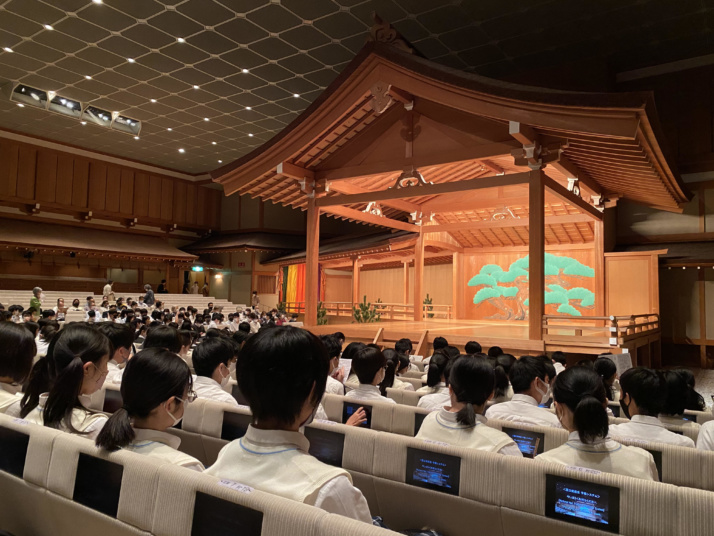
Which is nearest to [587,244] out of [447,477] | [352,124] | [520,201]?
[520,201]

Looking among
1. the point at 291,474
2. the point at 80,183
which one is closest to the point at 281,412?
the point at 291,474

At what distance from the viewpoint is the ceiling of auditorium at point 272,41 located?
9.82m

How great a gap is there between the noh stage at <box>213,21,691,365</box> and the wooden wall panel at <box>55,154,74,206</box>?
11559 millimetres

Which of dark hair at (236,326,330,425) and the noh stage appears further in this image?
the noh stage

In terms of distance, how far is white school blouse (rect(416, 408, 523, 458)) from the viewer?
88.4 inches

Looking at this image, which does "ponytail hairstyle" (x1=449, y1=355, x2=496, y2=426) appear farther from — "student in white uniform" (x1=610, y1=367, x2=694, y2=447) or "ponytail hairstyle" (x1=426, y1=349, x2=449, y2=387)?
"ponytail hairstyle" (x1=426, y1=349, x2=449, y2=387)

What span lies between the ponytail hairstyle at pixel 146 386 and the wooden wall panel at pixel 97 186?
66.9 feet

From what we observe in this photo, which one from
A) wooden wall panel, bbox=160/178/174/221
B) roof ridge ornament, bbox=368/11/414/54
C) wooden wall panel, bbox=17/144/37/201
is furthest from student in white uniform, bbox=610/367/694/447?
wooden wall panel, bbox=160/178/174/221

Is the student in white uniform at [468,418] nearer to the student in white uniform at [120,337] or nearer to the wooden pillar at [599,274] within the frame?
the student in white uniform at [120,337]

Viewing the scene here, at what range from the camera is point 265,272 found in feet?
72.2

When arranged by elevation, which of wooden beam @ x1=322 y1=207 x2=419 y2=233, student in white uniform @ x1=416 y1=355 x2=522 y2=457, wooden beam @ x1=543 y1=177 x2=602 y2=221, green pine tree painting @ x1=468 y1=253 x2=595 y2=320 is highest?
wooden beam @ x1=543 y1=177 x2=602 y2=221

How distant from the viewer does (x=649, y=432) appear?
2.62 metres

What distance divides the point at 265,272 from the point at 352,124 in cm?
1384

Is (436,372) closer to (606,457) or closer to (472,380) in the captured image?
(472,380)
